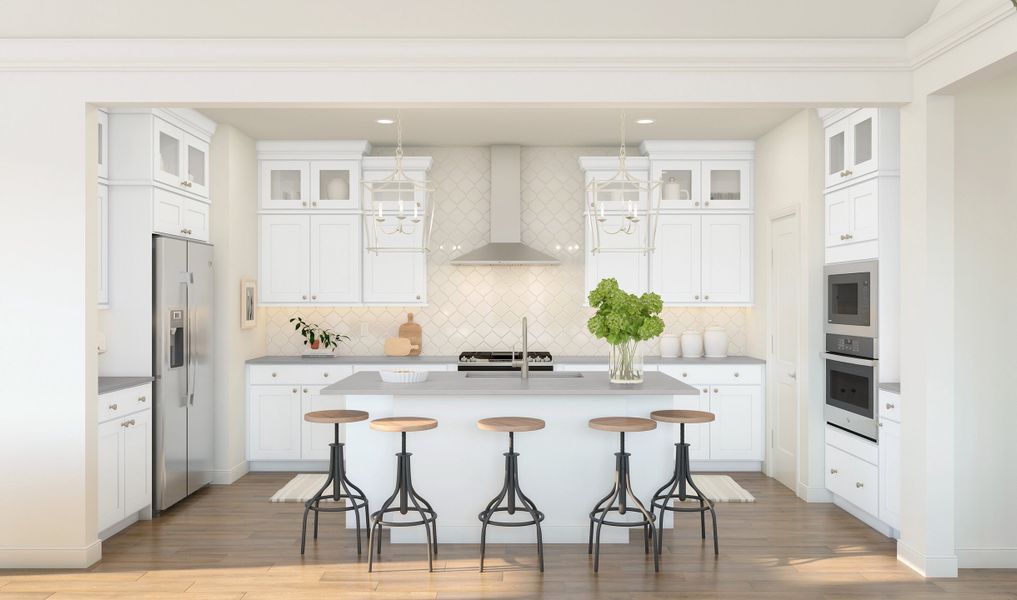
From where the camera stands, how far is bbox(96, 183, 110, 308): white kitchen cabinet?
483 cm

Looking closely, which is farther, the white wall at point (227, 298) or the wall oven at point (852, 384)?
the white wall at point (227, 298)

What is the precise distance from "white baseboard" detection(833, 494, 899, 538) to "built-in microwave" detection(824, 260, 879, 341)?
1.14 m

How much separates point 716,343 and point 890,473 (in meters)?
2.28

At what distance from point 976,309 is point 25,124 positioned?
508cm

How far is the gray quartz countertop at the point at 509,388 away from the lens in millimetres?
4309

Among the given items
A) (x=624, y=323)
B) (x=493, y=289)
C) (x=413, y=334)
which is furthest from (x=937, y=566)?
(x=413, y=334)

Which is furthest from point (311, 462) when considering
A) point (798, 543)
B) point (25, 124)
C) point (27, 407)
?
point (798, 543)

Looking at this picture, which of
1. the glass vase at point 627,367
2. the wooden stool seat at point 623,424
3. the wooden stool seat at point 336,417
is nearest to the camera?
A: the wooden stool seat at point 623,424

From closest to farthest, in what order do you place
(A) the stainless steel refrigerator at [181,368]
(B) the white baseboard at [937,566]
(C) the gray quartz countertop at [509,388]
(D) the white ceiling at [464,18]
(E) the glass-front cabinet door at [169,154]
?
1. (D) the white ceiling at [464,18]
2. (B) the white baseboard at [937,566]
3. (C) the gray quartz countertop at [509,388]
4. (A) the stainless steel refrigerator at [181,368]
5. (E) the glass-front cabinet door at [169,154]

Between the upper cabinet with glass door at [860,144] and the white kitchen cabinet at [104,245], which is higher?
the upper cabinet with glass door at [860,144]

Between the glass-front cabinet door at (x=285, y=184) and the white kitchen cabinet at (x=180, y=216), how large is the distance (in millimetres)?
767

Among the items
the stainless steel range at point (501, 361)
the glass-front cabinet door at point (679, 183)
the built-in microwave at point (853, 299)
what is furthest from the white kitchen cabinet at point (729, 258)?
the stainless steel range at point (501, 361)

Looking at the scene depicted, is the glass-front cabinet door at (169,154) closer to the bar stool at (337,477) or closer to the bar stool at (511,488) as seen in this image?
the bar stool at (337,477)

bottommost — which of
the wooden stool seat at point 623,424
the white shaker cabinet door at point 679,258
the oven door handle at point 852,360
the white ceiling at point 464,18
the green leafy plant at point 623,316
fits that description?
the wooden stool seat at point 623,424
